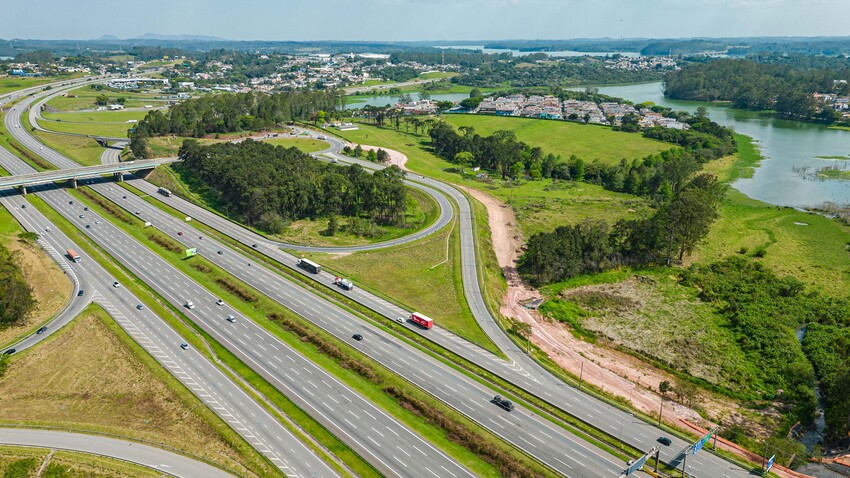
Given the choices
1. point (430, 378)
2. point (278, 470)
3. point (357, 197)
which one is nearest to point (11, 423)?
point (278, 470)

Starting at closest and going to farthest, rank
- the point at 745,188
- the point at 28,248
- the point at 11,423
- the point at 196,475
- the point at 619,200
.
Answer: the point at 196,475
the point at 11,423
the point at 28,248
the point at 619,200
the point at 745,188

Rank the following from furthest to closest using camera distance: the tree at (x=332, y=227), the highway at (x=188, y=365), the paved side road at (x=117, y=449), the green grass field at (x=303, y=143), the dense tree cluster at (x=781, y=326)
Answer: the green grass field at (x=303, y=143), the tree at (x=332, y=227), the dense tree cluster at (x=781, y=326), the highway at (x=188, y=365), the paved side road at (x=117, y=449)

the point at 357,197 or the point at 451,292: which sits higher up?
the point at 357,197

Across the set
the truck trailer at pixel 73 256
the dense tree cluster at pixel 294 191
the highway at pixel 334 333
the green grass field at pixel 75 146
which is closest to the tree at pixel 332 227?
the dense tree cluster at pixel 294 191

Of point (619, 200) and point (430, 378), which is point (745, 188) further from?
point (430, 378)

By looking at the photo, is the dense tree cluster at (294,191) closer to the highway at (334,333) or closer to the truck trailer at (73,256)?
the highway at (334,333)

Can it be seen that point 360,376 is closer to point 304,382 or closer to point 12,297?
point 304,382

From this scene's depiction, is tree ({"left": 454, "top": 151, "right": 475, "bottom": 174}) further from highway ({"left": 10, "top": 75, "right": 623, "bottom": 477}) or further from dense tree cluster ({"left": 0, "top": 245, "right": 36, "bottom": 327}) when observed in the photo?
dense tree cluster ({"left": 0, "top": 245, "right": 36, "bottom": 327})

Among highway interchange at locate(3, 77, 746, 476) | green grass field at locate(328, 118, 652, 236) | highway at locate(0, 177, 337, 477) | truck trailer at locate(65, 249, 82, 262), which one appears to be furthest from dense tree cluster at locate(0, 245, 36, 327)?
green grass field at locate(328, 118, 652, 236)
